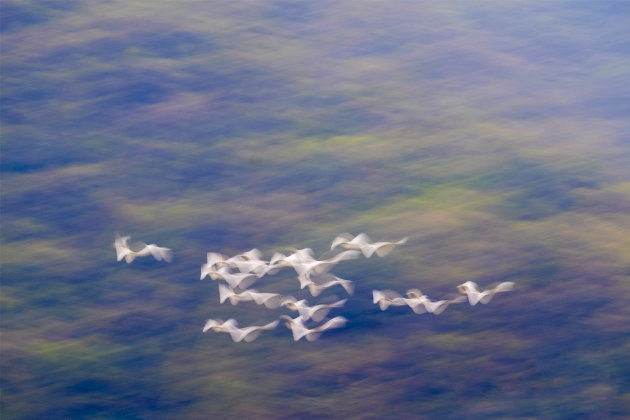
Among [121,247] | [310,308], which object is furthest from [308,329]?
[121,247]

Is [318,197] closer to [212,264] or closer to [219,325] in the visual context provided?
[212,264]

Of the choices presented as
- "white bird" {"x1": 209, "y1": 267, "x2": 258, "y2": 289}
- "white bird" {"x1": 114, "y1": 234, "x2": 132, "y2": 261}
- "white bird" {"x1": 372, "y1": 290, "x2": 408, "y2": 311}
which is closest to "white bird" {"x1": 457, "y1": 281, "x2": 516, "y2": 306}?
"white bird" {"x1": 372, "y1": 290, "x2": 408, "y2": 311}

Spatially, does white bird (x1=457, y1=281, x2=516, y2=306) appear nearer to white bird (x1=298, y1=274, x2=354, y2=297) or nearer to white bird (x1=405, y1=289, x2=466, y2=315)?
white bird (x1=405, y1=289, x2=466, y2=315)

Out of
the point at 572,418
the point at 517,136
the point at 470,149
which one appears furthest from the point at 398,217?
the point at 572,418

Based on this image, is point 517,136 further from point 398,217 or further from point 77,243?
point 77,243

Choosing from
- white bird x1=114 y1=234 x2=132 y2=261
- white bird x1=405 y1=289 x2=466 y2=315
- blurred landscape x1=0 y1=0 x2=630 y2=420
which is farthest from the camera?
white bird x1=114 y1=234 x2=132 y2=261

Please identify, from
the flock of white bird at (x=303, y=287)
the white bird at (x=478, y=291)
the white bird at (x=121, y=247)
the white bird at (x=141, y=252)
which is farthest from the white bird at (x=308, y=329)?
the white bird at (x=121, y=247)

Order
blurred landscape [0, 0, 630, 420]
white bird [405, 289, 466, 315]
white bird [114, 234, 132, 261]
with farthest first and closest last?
white bird [114, 234, 132, 261] < white bird [405, 289, 466, 315] < blurred landscape [0, 0, 630, 420]
